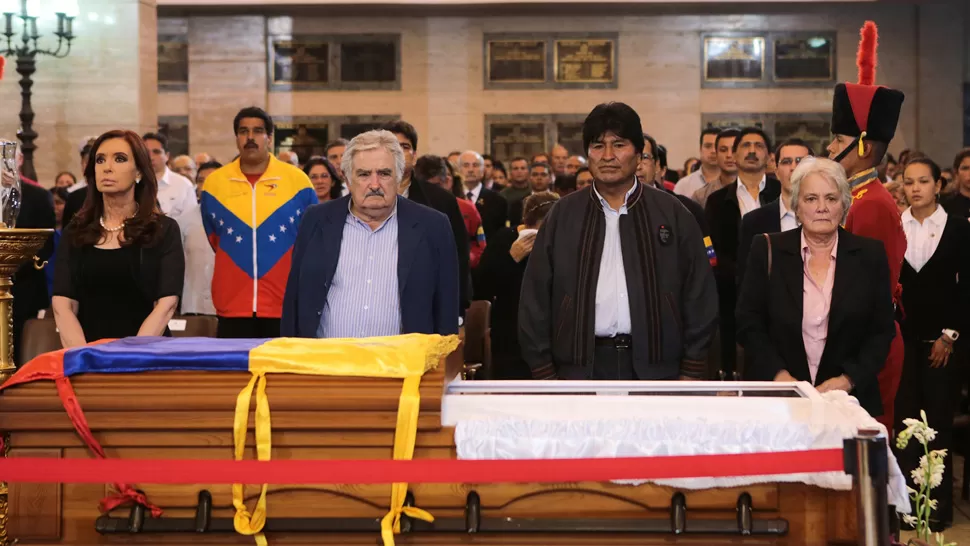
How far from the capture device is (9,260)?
338 cm

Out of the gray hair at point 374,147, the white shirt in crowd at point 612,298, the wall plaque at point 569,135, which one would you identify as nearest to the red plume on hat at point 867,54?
the white shirt in crowd at point 612,298

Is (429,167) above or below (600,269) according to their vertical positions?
above

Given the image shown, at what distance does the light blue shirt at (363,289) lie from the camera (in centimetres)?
422

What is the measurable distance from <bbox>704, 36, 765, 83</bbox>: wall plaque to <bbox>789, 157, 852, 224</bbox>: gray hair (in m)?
13.6

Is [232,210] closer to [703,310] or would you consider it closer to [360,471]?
[703,310]

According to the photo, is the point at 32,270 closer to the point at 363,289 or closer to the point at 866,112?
the point at 363,289

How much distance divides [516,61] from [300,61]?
128 inches

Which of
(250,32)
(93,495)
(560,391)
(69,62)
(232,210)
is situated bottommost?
(93,495)

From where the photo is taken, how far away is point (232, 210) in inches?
247

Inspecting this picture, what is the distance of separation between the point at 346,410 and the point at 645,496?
763mm

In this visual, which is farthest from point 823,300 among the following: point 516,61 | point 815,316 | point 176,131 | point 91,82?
point 176,131

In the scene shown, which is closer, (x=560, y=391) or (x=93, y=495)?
(x=93, y=495)

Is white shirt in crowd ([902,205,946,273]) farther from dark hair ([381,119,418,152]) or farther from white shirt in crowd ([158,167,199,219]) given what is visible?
white shirt in crowd ([158,167,199,219])

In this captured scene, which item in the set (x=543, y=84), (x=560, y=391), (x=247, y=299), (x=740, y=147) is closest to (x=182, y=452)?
(x=560, y=391)
